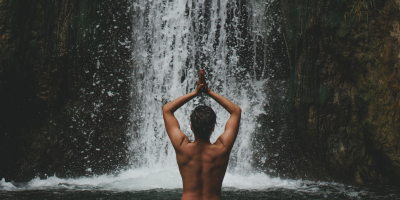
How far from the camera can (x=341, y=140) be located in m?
7.02

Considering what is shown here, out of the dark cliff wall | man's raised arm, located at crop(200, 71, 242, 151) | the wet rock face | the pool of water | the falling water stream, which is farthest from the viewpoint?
the falling water stream

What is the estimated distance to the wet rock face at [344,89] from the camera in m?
6.38

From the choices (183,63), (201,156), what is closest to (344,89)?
(183,63)

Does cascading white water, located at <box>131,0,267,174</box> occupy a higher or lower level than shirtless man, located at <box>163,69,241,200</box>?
higher

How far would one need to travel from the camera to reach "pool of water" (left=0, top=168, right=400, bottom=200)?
17.4ft

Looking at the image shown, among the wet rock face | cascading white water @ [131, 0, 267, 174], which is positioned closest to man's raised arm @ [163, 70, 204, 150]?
the wet rock face

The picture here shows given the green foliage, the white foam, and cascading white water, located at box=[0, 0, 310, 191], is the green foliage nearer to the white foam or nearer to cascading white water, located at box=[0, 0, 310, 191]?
cascading white water, located at box=[0, 0, 310, 191]

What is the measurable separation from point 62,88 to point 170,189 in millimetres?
3731

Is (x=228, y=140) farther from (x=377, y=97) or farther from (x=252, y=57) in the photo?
(x=252, y=57)

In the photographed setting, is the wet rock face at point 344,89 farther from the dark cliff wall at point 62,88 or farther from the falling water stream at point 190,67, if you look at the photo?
the dark cliff wall at point 62,88

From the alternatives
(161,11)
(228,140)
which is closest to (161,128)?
(161,11)

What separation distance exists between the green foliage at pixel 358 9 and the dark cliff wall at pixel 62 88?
15.6ft

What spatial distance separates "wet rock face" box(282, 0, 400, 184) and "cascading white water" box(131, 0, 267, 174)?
36.7 inches

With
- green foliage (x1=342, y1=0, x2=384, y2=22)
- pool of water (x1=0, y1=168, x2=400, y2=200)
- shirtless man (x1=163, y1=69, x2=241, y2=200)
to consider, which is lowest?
pool of water (x1=0, y1=168, x2=400, y2=200)
